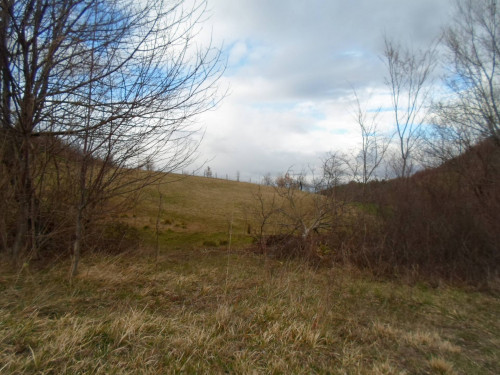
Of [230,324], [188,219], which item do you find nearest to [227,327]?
[230,324]

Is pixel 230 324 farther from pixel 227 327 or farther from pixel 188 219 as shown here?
pixel 188 219

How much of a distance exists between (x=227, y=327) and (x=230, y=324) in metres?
0.11

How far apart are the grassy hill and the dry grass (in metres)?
0.01

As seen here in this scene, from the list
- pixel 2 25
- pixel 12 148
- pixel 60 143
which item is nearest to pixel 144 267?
pixel 60 143

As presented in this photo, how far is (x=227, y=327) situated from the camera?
3.52 metres

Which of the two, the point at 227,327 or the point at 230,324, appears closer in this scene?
the point at 227,327

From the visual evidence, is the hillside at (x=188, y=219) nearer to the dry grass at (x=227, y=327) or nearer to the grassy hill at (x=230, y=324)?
the grassy hill at (x=230, y=324)

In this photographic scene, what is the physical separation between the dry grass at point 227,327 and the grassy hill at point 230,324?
0.01 m

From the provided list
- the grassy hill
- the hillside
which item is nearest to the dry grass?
the grassy hill

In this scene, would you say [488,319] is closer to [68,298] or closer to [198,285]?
[198,285]

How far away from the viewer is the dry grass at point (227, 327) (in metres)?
2.80

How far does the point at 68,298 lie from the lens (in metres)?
4.16

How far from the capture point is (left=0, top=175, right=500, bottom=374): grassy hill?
281cm

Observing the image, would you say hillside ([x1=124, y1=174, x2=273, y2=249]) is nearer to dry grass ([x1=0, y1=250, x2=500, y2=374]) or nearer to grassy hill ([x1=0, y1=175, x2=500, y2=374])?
grassy hill ([x1=0, y1=175, x2=500, y2=374])
